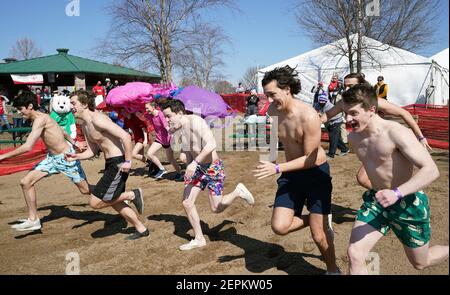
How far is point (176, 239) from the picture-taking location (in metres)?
4.21

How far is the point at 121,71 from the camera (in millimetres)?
26000

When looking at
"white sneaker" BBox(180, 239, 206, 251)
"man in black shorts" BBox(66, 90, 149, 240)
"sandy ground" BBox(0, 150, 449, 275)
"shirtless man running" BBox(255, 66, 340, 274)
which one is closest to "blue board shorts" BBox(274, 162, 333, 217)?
"shirtless man running" BBox(255, 66, 340, 274)

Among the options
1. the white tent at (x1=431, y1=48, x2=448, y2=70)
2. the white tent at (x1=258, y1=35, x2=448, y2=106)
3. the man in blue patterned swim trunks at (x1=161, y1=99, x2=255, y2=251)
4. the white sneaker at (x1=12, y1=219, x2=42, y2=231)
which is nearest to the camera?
the man in blue patterned swim trunks at (x1=161, y1=99, x2=255, y2=251)

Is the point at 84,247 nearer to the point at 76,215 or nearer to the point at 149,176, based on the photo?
the point at 76,215

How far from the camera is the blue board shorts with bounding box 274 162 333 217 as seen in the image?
2.97 meters

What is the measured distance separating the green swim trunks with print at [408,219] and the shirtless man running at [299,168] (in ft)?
1.75

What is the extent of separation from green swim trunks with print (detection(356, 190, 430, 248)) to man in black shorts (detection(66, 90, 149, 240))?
260 centimetres

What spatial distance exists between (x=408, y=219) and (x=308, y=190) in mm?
798

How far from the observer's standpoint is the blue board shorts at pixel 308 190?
2.97 meters

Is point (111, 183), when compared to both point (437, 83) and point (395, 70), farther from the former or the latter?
point (437, 83)

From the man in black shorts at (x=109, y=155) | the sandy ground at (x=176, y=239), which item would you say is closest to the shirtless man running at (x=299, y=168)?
the sandy ground at (x=176, y=239)

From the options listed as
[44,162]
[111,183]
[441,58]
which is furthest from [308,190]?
[441,58]

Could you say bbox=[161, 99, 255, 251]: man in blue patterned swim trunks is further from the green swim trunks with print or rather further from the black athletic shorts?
the green swim trunks with print
